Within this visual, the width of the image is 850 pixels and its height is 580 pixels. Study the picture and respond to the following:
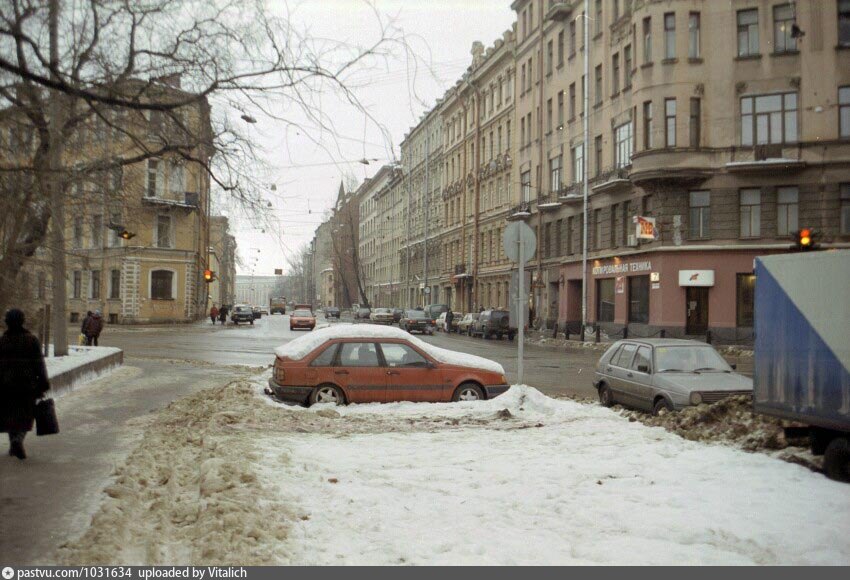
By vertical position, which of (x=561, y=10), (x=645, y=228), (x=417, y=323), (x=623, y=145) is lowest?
(x=417, y=323)

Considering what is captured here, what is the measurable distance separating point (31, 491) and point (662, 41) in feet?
118

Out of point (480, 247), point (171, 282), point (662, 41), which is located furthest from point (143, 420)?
point (480, 247)

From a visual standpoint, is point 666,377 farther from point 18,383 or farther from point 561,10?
point 561,10

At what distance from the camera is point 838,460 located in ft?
24.2

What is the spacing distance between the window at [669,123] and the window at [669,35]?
2284 millimetres

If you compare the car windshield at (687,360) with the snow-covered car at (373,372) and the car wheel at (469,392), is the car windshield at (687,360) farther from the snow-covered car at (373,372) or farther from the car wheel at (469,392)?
the car wheel at (469,392)

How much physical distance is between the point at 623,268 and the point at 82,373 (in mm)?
29347

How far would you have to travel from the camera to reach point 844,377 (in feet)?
23.9

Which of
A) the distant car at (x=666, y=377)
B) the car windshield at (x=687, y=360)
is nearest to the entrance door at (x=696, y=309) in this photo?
the distant car at (x=666, y=377)

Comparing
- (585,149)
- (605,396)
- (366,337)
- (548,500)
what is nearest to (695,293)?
(585,149)

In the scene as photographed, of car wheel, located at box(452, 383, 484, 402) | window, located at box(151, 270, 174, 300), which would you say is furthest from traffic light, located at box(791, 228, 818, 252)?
window, located at box(151, 270, 174, 300)

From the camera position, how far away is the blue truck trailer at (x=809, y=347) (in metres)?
7.37
